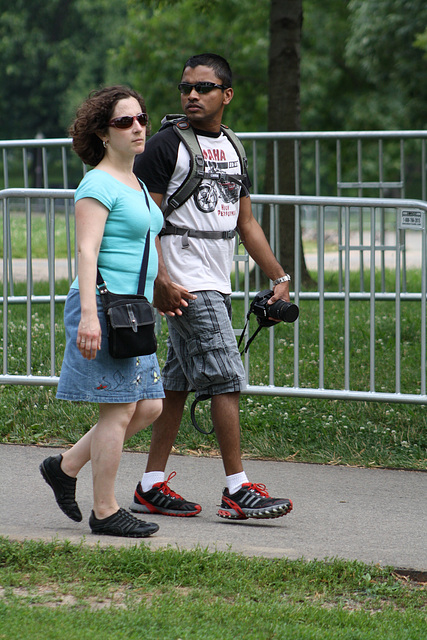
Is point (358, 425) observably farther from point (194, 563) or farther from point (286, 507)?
point (194, 563)

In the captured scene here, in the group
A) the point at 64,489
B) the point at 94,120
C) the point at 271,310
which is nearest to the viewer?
the point at 94,120

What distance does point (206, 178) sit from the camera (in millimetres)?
3988

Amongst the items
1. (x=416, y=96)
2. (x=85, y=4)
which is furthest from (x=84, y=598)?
(x=85, y=4)

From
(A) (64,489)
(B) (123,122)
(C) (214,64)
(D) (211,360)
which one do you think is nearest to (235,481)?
(D) (211,360)

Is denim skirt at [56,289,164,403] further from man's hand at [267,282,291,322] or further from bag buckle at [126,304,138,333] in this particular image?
man's hand at [267,282,291,322]

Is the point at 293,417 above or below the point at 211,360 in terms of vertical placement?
below

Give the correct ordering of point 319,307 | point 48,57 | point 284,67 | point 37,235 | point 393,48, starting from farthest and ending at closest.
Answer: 1. point 48,57
2. point 393,48
3. point 284,67
4. point 37,235
5. point 319,307

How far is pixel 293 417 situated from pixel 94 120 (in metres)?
2.54

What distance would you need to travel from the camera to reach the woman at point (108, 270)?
347 centimetres

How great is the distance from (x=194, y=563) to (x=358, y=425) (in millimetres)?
2284

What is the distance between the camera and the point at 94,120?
3635 mm

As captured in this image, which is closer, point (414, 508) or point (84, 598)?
point (84, 598)

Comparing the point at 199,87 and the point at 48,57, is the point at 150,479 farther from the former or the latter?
the point at 48,57

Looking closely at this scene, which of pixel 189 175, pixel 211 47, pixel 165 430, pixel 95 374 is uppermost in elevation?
pixel 211 47
